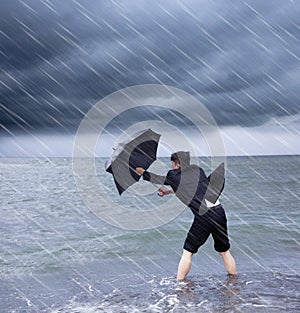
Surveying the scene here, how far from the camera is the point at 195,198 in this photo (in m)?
7.43

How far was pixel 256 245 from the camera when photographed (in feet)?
39.2

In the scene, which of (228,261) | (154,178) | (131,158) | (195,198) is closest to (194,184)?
(195,198)

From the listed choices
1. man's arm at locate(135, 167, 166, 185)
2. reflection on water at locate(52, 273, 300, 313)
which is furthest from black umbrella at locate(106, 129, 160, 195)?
reflection on water at locate(52, 273, 300, 313)

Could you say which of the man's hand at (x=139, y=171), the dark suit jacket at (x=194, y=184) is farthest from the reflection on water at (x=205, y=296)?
the man's hand at (x=139, y=171)

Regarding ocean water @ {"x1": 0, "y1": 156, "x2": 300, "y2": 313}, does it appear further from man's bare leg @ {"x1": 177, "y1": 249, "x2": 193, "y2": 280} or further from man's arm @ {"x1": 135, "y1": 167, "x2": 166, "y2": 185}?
man's arm @ {"x1": 135, "y1": 167, "x2": 166, "y2": 185}

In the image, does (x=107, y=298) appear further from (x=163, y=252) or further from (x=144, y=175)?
(x=163, y=252)

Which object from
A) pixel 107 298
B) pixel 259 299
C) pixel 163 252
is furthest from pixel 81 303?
pixel 163 252

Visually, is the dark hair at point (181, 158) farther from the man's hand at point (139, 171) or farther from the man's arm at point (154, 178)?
the man's hand at point (139, 171)

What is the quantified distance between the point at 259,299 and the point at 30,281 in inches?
163

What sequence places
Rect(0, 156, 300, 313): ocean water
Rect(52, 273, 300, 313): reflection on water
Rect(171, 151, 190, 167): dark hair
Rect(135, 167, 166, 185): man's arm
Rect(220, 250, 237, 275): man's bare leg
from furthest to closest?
Rect(220, 250, 237, 275): man's bare leg < Rect(171, 151, 190, 167): dark hair < Rect(135, 167, 166, 185): man's arm < Rect(0, 156, 300, 313): ocean water < Rect(52, 273, 300, 313): reflection on water

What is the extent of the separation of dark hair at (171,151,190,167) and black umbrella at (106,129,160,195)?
0.47 meters

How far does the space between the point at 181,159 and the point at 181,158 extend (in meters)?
0.02

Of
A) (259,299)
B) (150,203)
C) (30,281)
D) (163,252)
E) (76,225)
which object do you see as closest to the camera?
(259,299)

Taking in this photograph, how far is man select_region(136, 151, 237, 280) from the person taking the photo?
734 centimetres
